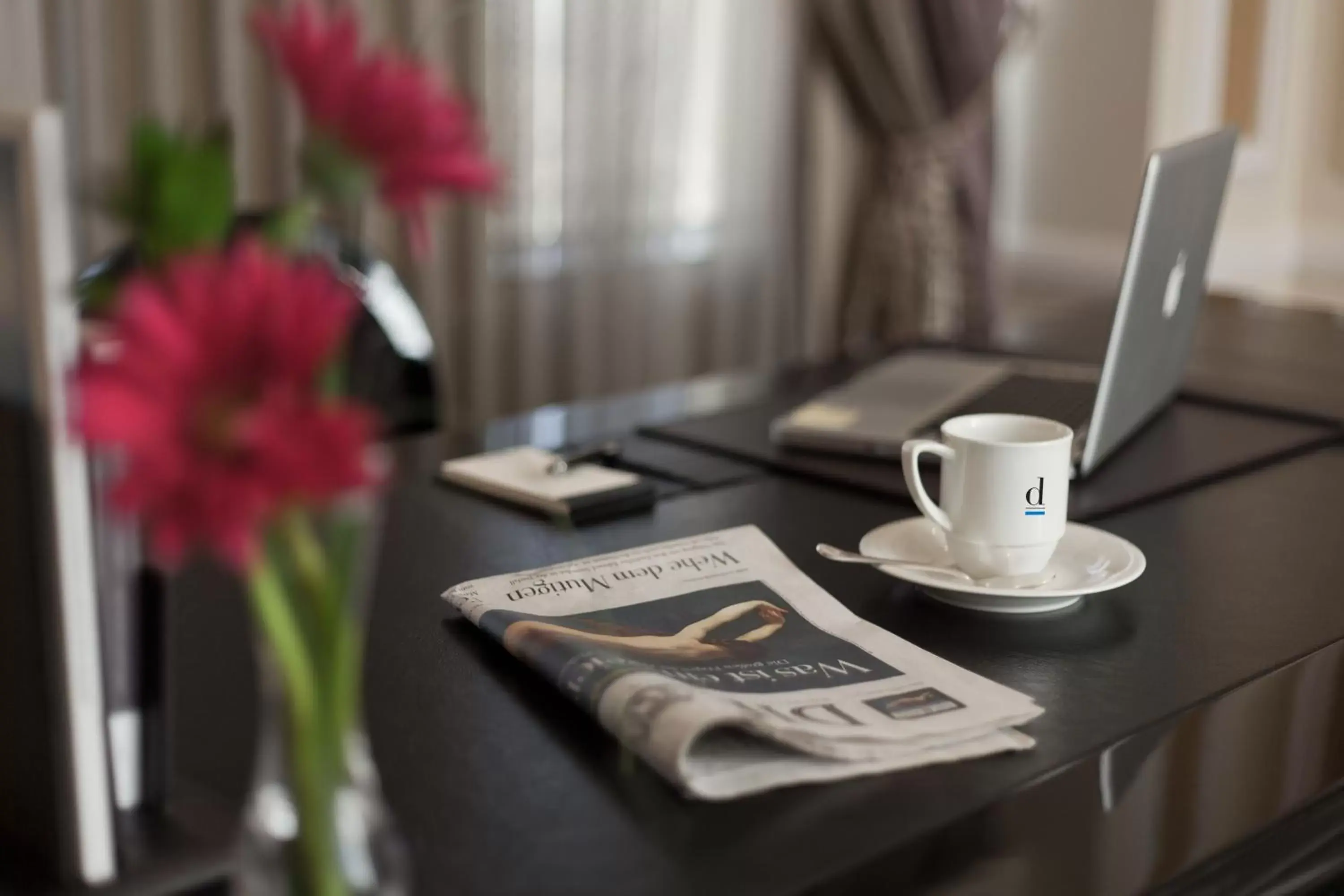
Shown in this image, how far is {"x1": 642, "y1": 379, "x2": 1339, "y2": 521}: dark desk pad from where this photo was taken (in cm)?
127

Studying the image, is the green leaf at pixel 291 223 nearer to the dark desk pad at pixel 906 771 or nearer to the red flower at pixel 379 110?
the red flower at pixel 379 110

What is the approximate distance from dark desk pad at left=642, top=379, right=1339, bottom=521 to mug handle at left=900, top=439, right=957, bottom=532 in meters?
0.19

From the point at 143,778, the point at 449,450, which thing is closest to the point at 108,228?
the point at 449,450

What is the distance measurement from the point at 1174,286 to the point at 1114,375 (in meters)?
0.18

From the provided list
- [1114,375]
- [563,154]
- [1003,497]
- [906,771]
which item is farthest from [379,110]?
[563,154]

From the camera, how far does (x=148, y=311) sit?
0.38 metres

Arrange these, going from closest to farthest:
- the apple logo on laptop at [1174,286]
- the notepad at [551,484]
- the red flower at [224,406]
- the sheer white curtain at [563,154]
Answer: the red flower at [224,406], the notepad at [551,484], the apple logo on laptop at [1174,286], the sheer white curtain at [563,154]

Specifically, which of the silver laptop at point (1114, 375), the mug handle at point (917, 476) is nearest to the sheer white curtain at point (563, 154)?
the silver laptop at point (1114, 375)

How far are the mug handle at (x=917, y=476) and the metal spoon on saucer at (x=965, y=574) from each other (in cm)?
3

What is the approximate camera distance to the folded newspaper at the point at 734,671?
29.8 inches

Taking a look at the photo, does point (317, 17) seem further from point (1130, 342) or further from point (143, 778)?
point (1130, 342)

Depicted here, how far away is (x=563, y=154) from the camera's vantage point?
2779 millimetres

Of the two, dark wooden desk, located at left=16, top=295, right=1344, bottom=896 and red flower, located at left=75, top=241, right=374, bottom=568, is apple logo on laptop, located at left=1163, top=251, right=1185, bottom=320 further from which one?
red flower, located at left=75, top=241, right=374, bottom=568

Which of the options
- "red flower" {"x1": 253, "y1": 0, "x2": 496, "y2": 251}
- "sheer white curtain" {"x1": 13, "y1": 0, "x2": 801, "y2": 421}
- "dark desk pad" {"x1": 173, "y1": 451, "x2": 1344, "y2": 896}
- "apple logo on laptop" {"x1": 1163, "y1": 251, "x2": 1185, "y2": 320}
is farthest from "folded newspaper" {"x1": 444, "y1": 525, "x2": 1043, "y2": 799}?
"sheer white curtain" {"x1": 13, "y1": 0, "x2": 801, "y2": 421}
